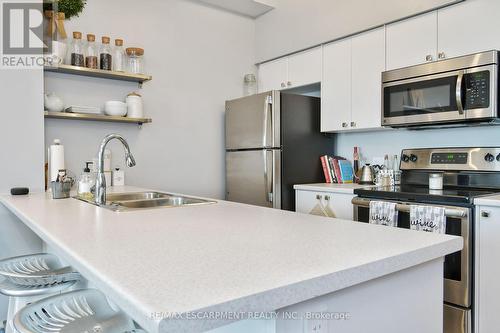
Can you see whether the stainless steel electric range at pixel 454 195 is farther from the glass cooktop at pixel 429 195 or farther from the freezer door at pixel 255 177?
the freezer door at pixel 255 177

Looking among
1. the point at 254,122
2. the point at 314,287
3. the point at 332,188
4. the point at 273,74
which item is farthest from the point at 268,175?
the point at 314,287

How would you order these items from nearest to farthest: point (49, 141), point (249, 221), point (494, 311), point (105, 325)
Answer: point (105, 325), point (249, 221), point (494, 311), point (49, 141)

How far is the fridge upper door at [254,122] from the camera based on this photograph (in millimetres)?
3121

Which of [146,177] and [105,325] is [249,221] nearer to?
[105,325]

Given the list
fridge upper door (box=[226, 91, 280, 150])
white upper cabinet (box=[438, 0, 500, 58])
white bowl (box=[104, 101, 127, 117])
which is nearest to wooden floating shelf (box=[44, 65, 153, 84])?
white bowl (box=[104, 101, 127, 117])

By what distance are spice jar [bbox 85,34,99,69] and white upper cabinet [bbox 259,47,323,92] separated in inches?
65.0

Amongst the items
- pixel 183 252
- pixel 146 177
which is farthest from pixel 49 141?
pixel 183 252

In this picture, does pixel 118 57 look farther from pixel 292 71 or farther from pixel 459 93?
pixel 459 93

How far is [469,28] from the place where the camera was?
7.68ft

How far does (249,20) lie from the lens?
155 inches

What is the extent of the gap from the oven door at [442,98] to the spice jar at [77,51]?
2213 mm

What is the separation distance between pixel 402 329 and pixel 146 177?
2667mm

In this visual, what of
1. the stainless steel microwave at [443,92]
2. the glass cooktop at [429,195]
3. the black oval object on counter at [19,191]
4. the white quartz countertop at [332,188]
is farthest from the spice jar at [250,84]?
the black oval object on counter at [19,191]

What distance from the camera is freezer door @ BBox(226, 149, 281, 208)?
3.11m
